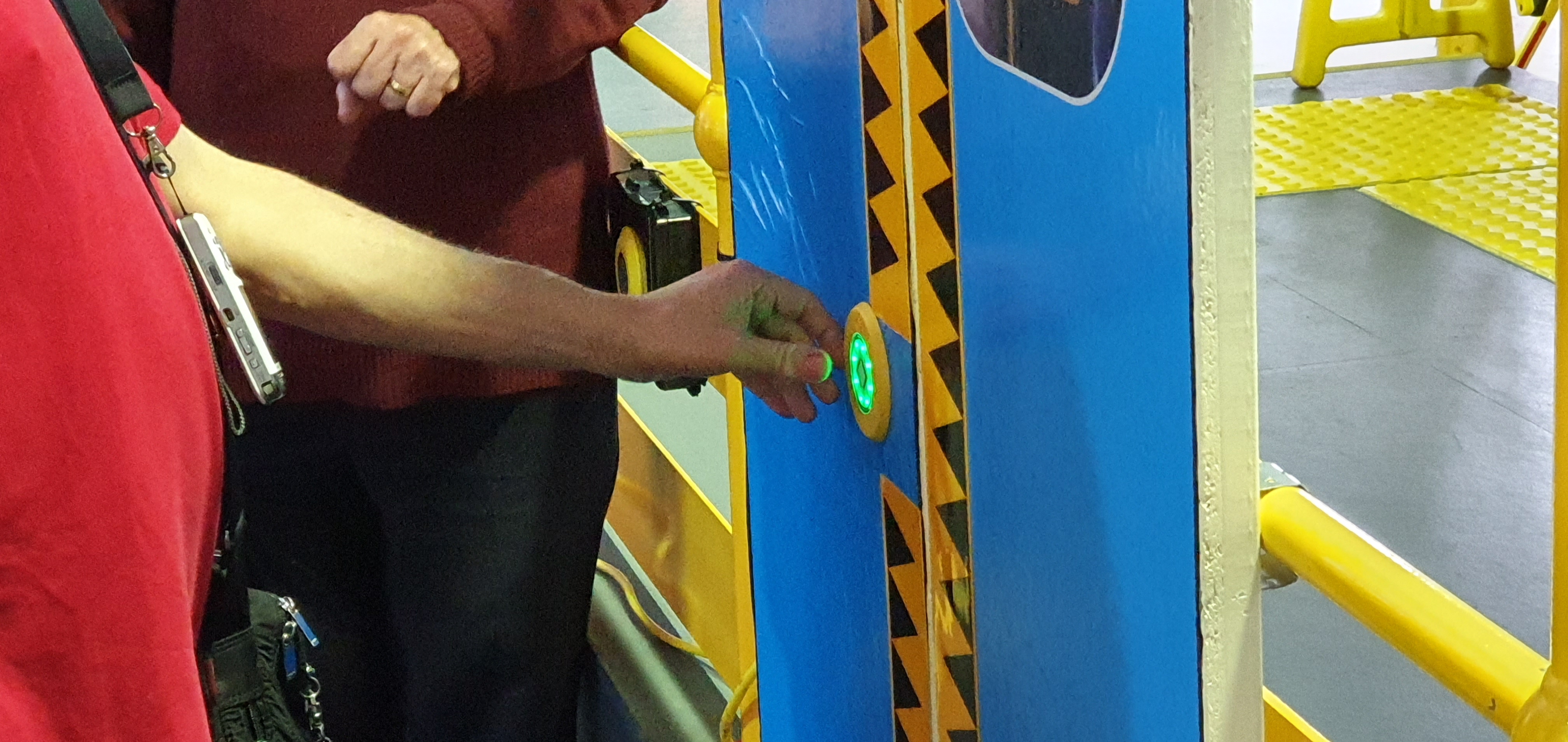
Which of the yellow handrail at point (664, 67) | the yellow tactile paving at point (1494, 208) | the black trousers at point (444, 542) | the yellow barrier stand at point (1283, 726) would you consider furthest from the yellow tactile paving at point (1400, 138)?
the yellow barrier stand at point (1283, 726)

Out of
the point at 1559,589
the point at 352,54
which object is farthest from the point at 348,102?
the point at 1559,589

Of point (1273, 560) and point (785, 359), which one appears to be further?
point (785, 359)

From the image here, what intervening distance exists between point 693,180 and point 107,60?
78.2 inches

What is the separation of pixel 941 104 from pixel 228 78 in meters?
0.72

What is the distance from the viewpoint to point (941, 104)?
887mm

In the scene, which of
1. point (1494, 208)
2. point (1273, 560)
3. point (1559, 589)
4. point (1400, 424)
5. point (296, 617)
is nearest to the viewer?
point (1559, 589)

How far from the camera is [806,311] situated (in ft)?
3.58

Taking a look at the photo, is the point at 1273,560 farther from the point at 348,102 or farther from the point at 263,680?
the point at 348,102

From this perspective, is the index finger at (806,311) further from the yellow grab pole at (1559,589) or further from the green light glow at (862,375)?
the yellow grab pole at (1559,589)

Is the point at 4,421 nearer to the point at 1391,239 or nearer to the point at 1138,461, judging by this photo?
the point at 1138,461

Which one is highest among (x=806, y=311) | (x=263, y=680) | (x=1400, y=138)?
(x=806, y=311)

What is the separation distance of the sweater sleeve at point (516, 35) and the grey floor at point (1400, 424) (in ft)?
3.36

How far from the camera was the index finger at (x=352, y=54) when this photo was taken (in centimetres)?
123

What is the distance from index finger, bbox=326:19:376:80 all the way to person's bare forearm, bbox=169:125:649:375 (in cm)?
25
